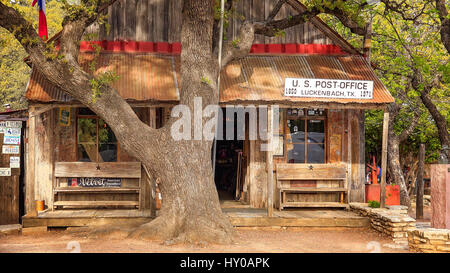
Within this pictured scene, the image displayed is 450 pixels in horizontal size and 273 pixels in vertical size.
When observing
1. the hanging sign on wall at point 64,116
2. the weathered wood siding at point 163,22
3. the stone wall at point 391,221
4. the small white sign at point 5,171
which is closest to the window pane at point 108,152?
the hanging sign on wall at point 64,116

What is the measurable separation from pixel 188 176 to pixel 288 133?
13.5ft

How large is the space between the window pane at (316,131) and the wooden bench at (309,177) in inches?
29.8

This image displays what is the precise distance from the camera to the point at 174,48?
13.2m

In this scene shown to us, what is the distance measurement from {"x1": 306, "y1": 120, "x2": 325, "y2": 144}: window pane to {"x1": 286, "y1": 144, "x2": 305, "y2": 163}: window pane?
306 mm

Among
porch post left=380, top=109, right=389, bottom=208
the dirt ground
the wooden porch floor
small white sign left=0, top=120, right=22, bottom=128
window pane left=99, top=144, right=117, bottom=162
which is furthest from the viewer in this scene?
window pane left=99, top=144, right=117, bottom=162

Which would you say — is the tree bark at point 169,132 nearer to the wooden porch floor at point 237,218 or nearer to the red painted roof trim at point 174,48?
the wooden porch floor at point 237,218

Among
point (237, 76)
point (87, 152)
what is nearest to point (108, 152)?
point (87, 152)

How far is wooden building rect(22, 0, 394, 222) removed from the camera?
11938 mm

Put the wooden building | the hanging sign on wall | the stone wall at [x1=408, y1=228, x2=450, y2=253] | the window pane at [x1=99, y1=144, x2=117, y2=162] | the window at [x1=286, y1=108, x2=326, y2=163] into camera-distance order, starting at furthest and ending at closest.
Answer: the window at [x1=286, y1=108, x2=326, y2=163]
the window pane at [x1=99, y1=144, x2=117, y2=162]
the hanging sign on wall
the wooden building
the stone wall at [x1=408, y1=228, x2=450, y2=253]

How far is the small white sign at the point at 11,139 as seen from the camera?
1228 cm

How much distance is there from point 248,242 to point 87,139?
197 inches

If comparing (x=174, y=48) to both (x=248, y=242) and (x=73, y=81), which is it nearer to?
(x=73, y=81)

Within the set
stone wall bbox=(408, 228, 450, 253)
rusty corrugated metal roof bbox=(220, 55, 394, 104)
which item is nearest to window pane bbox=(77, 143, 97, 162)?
rusty corrugated metal roof bbox=(220, 55, 394, 104)

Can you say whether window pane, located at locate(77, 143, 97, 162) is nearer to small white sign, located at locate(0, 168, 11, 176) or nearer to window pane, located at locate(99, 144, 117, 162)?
window pane, located at locate(99, 144, 117, 162)
